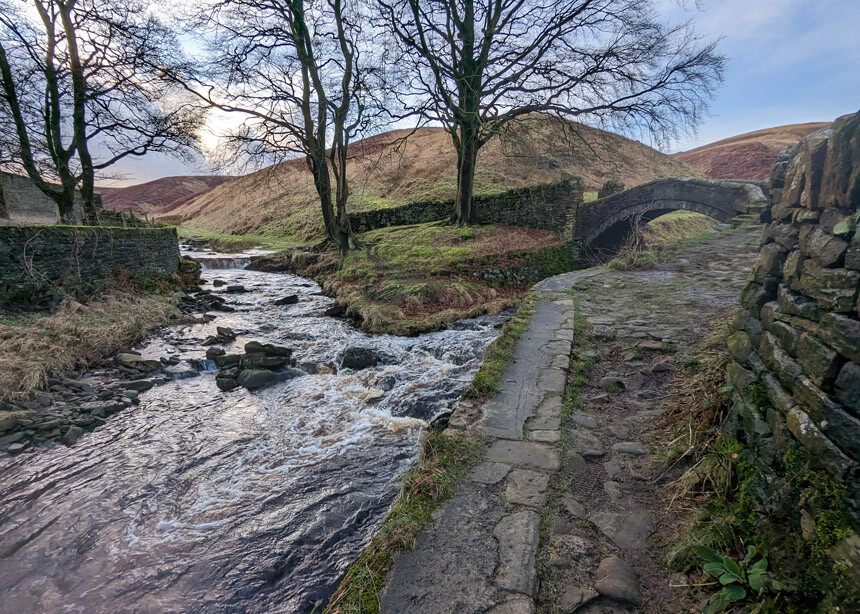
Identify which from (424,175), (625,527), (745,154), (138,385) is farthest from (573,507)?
(745,154)

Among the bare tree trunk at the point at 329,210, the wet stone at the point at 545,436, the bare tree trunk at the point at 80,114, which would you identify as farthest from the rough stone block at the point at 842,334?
the bare tree trunk at the point at 80,114

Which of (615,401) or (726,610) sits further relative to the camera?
(615,401)

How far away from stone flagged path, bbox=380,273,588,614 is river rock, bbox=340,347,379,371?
3.42 metres

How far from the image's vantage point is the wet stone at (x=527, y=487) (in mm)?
2459

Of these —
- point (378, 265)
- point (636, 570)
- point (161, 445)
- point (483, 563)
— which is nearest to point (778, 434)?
point (636, 570)

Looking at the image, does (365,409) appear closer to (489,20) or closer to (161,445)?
(161,445)

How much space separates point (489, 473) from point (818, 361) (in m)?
1.93

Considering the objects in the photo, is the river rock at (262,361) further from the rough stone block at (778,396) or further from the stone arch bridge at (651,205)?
the stone arch bridge at (651,205)

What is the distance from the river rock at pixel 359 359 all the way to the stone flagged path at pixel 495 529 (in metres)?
3.42

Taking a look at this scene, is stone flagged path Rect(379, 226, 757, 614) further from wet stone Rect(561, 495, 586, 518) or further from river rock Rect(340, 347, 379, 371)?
river rock Rect(340, 347, 379, 371)

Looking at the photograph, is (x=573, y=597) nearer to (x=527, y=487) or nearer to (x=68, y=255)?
(x=527, y=487)

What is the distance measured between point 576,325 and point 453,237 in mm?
8547

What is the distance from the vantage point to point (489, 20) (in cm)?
1251

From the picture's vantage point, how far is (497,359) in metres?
4.57
